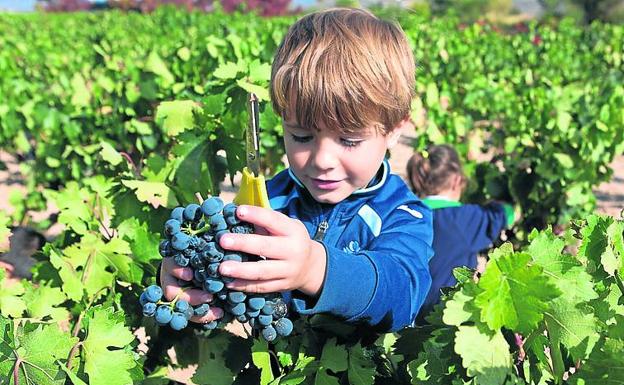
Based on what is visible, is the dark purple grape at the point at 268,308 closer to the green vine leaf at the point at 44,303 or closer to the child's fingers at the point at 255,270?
the child's fingers at the point at 255,270

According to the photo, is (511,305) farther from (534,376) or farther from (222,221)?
(222,221)

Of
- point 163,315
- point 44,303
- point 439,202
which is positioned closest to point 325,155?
point 163,315

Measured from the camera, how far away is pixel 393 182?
174 centimetres

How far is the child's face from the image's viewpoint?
1.46 m

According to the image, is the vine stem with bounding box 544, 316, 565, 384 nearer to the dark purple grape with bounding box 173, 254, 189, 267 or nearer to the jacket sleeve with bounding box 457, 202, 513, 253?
the dark purple grape with bounding box 173, 254, 189, 267

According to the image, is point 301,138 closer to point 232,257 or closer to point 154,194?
point 232,257

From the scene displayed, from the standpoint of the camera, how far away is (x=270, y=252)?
104 cm

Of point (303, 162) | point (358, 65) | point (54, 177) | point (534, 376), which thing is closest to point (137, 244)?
point (303, 162)

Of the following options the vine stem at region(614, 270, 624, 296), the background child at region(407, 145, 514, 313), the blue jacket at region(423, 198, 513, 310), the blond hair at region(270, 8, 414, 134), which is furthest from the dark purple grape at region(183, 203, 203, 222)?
the blue jacket at region(423, 198, 513, 310)

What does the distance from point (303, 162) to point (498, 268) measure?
56cm

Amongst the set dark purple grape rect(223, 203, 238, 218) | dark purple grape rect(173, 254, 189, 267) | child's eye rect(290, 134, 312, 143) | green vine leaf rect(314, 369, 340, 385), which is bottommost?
green vine leaf rect(314, 369, 340, 385)

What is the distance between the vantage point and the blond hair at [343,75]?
1.41m

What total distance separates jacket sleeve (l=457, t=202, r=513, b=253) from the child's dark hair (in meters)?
0.32

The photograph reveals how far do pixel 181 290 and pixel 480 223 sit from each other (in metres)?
2.66
